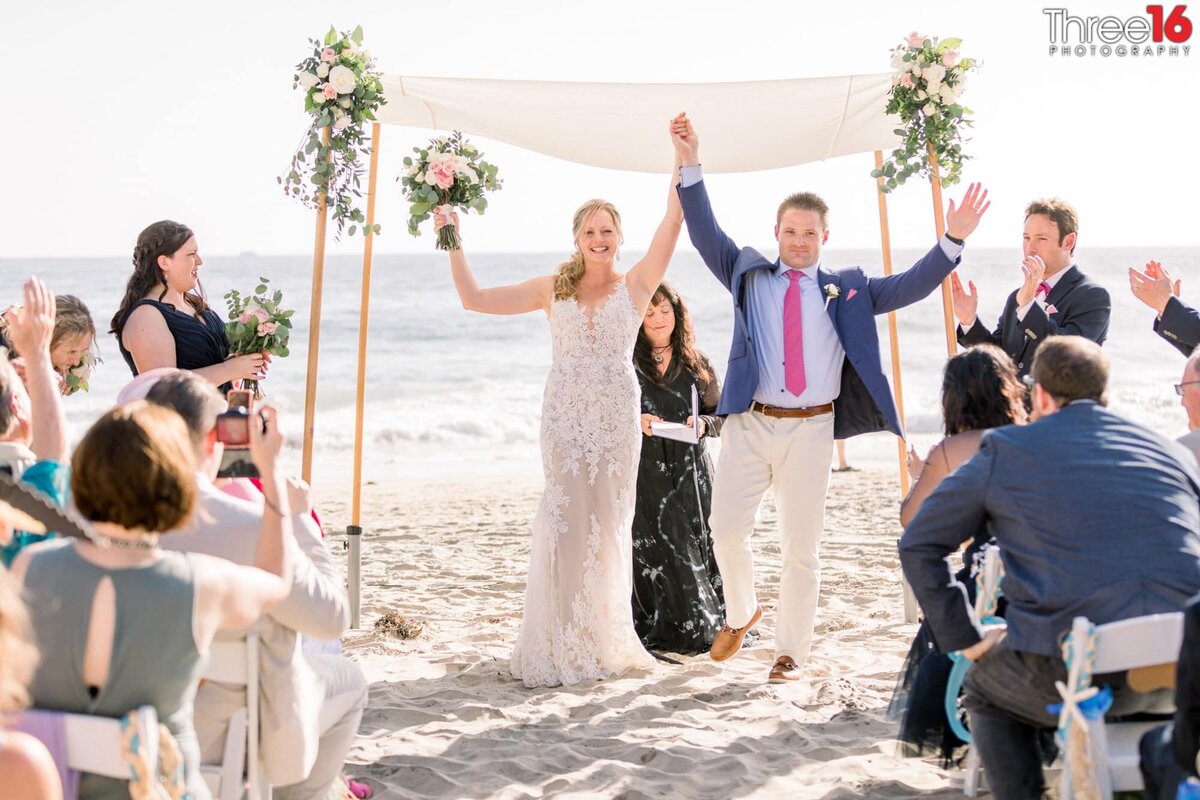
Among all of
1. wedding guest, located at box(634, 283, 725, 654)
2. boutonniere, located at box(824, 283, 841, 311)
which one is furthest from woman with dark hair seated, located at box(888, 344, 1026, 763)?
wedding guest, located at box(634, 283, 725, 654)

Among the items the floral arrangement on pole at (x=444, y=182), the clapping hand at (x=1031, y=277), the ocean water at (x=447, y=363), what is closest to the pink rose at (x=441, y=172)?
the floral arrangement on pole at (x=444, y=182)

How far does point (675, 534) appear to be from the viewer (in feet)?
19.2

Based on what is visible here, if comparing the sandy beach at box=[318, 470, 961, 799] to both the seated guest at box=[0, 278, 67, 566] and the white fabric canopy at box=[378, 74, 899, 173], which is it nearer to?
the seated guest at box=[0, 278, 67, 566]

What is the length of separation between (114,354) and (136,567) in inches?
883

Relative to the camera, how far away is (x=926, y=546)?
2.95 metres

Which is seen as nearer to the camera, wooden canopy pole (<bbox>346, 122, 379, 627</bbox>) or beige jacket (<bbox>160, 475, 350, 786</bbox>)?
beige jacket (<bbox>160, 475, 350, 786</bbox>)

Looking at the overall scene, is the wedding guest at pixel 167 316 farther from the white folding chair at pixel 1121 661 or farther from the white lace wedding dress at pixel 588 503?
the white folding chair at pixel 1121 661

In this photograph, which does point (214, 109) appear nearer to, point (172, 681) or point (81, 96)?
point (81, 96)

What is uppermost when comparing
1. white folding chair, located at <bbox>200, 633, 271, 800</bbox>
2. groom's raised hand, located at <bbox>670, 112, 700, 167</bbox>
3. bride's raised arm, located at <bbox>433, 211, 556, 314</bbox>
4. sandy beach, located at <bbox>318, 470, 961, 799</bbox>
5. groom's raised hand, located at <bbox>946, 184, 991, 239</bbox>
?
groom's raised hand, located at <bbox>670, 112, 700, 167</bbox>

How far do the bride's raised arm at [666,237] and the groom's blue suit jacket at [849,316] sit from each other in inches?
2.6

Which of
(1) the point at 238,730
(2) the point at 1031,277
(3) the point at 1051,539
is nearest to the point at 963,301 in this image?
(2) the point at 1031,277

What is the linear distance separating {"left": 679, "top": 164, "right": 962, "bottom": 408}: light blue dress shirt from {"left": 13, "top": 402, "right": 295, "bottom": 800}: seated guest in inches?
122

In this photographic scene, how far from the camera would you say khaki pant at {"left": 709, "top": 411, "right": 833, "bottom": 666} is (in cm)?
509

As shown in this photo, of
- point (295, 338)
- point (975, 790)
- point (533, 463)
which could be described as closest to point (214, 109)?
point (295, 338)
